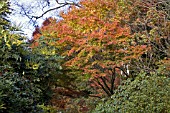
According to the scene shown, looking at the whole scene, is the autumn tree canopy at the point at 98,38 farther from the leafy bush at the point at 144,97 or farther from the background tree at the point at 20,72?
the leafy bush at the point at 144,97

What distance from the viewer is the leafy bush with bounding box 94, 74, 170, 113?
14.8ft

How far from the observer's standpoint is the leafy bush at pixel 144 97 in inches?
177

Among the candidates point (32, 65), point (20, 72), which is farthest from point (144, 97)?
point (20, 72)

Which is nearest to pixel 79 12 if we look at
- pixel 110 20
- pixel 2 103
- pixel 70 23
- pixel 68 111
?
pixel 70 23

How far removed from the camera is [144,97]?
458 cm

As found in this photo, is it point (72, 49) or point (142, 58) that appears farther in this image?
point (142, 58)

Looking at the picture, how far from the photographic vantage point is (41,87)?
5.60 metres

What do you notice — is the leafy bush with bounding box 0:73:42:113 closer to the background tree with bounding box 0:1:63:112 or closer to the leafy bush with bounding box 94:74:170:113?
the background tree with bounding box 0:1:63:112

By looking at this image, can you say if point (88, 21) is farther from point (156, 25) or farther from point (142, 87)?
point (142, 87)

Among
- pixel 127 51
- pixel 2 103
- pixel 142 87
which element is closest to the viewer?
pixel 2 103

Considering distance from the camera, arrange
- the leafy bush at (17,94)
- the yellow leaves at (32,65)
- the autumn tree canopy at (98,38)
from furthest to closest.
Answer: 1. the autumn tree canopy at (98,38)
2. the yellow leaves at (32,65)
3. the leafy bush at (17,94)

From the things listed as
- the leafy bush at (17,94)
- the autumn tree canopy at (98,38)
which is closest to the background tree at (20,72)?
the leafy bush at (17,94)

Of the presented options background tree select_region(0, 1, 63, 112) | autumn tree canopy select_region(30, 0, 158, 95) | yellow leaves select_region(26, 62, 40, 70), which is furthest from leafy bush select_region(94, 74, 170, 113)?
yellow leaves select_region(26, 62, 40, 70)

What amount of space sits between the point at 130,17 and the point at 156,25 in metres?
0.72
